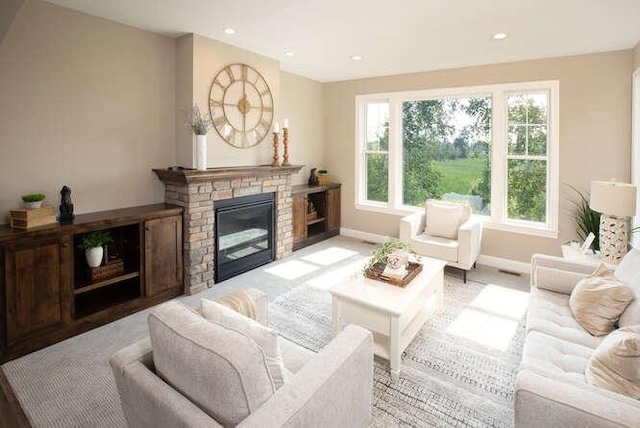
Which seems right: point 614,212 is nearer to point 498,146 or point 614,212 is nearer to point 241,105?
point 498,146

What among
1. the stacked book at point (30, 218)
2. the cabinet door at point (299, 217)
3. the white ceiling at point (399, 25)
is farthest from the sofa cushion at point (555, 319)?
the stacked book at point (30, 218)

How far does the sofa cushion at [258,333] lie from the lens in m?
1.47

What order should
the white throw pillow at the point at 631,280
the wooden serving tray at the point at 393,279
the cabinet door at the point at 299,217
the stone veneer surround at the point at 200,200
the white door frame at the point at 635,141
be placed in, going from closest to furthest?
the white throw pillow at the point at 631,280, the wooden serving tray at the point at 393,279, the white door frame at the point at 635,141, the stone veneer surround at the point at 200,200, the cabinet door at the point at 299,217

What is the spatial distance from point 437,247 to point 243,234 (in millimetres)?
2340

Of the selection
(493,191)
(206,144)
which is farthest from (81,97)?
(493,191)

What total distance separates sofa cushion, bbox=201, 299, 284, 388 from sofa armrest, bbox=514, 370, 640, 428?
0.96 metres

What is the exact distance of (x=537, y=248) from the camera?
462 cm

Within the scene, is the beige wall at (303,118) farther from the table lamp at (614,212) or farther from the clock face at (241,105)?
the table lamp at (614,212)

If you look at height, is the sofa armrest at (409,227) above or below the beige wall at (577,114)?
below

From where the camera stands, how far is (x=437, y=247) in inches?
173

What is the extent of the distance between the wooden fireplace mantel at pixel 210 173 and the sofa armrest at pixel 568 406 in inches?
126

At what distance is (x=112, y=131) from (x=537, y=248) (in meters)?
4.99

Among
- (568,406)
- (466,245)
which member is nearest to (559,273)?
(466,245)

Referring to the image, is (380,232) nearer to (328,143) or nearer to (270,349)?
(328,143)
